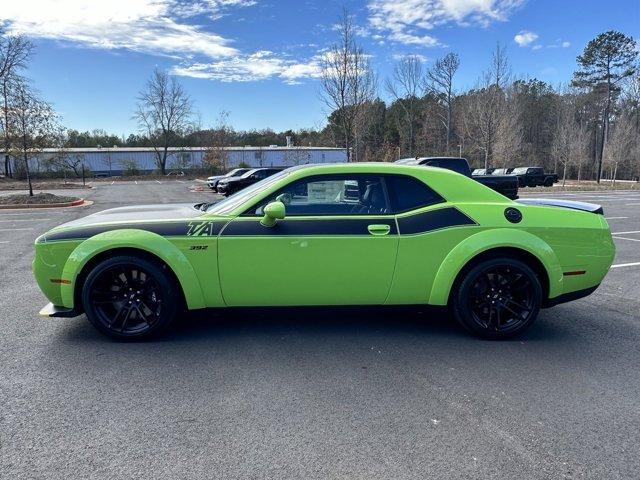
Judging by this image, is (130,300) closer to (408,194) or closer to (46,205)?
(408,194)

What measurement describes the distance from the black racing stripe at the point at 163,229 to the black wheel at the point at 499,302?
7.22 feet

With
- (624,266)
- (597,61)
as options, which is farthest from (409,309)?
(597,61)

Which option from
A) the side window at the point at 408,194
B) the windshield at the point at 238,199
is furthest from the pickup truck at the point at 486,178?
the windshield at the point at 238,199

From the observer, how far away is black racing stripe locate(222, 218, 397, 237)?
3656 mm

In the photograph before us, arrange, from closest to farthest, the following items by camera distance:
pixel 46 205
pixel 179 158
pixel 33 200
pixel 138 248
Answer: pixel 138 248
pixel 46 205
pixel 33 200
pixel 179 158

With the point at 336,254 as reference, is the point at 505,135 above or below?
above

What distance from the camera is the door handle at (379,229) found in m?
3.68

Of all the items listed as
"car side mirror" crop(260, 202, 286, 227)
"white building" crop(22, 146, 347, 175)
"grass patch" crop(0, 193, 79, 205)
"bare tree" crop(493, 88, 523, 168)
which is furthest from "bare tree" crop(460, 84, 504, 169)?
"car side mirror" crop(260, 202, 286, 227)

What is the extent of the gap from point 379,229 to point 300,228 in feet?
2.20

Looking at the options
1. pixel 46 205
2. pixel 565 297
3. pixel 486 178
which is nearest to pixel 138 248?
pixel 565 297

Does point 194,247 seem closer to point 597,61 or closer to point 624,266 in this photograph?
point 624,266

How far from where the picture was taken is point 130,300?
3736mm

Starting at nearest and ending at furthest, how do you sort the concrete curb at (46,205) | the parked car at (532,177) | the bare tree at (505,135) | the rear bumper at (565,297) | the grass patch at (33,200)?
the rear bumper at (565,297), the concrete curb at (46,205), the grass patch at (33,200), the bare tree at (505,135), the parked car at (532,177)

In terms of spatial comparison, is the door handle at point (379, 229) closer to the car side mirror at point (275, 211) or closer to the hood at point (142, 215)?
the car side mirror at point (275, 211)
